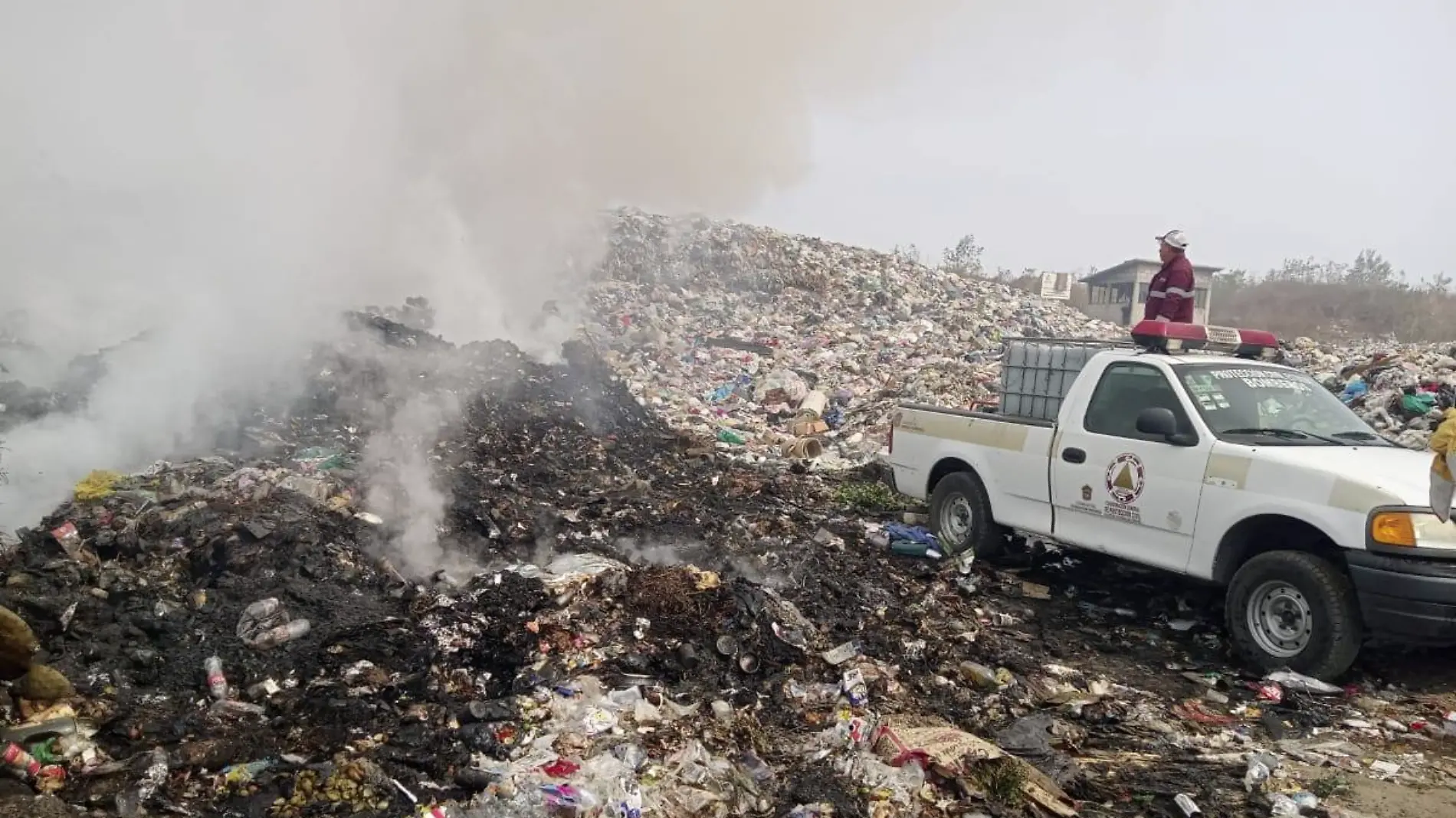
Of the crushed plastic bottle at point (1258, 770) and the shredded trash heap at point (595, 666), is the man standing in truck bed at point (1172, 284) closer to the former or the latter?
the shredded trash heap at point (595, 666)

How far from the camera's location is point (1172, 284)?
22.9 ft

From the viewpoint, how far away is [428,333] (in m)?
12.2

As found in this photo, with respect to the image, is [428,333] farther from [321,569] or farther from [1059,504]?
[1059,504]

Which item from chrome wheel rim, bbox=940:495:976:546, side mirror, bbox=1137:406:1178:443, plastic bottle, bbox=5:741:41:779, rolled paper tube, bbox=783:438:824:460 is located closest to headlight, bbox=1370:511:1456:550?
side mirror, bbox=1137:406:1178:443

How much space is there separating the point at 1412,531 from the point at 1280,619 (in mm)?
764

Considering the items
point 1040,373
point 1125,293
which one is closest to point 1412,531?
point 1040,373

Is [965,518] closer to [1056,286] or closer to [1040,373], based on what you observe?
[1040,373]

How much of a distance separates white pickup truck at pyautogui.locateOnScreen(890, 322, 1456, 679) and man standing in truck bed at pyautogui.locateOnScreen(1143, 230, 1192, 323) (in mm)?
980

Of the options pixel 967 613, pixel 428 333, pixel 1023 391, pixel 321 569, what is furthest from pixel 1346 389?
pixel 428 333

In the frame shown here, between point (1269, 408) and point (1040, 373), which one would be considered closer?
point (1269, 408)

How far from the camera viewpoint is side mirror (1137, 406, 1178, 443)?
4.99m

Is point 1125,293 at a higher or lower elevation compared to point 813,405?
higher

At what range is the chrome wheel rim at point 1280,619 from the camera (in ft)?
14.4

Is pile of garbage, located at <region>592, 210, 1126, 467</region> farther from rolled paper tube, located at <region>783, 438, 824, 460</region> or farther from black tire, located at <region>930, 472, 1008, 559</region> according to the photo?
black tire, located at <region>930, 472, 1008, 559</region>
